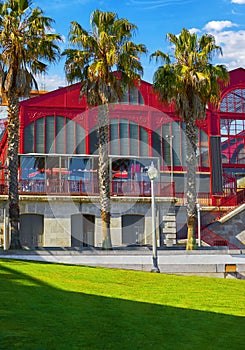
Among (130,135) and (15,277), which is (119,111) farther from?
(15,277)

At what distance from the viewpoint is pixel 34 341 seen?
7270 millimetres

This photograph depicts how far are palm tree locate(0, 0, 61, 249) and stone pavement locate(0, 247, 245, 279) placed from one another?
209 centimetres

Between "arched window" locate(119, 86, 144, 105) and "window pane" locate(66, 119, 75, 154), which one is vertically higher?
"arched window" locate(119, 86, 144, 105)

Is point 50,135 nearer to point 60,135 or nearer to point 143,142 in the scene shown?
point 60,135

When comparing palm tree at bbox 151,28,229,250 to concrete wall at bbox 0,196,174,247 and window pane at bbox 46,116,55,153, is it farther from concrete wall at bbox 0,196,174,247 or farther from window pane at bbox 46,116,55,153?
window pane at bbox 46,116,55,153

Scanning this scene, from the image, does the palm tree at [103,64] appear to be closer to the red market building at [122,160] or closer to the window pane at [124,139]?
the red market building at [122,160]

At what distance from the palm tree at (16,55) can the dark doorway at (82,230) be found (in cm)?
833

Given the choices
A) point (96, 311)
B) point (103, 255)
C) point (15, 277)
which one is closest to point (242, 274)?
point (103, 255)

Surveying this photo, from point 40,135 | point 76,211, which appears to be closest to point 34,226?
point 76,211

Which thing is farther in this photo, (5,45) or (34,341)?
(5,45)

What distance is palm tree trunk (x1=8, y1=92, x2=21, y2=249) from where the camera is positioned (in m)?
23.1

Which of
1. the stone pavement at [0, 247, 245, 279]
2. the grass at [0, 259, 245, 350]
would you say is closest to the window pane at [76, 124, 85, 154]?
the stone pavement at [0, 247, 245, 279]

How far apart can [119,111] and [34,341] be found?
31.5m

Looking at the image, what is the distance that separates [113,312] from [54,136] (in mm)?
27346
